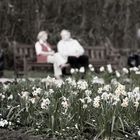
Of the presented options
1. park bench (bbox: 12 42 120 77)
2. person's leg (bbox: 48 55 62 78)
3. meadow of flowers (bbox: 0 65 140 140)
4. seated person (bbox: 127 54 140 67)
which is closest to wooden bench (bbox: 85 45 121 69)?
park bench (bbox: 12 42 120 77)

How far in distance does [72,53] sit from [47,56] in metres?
0.63

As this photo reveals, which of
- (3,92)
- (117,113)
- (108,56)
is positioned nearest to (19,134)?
(117,113)

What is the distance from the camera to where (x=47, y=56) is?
13602 mm

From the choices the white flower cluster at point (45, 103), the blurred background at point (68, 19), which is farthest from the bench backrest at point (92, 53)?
the white flower cluster at point (45, 103)

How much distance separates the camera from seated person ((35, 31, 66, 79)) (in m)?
13.2

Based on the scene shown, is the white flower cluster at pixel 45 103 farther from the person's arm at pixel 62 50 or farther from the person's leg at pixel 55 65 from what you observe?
the person's arm at pixel 62 50

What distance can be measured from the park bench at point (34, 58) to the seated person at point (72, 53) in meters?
0.56

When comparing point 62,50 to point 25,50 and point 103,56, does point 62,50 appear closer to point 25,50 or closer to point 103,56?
point 25,50

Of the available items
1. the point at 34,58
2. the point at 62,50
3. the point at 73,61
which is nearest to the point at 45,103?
the point at 73,61

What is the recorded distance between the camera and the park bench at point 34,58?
13.8 metres

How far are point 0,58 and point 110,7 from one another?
4951 mm

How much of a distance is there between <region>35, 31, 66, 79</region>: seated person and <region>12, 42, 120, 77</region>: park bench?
17 cm

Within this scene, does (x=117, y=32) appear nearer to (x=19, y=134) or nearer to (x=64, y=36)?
(x=64, y=36)

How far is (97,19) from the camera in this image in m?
17.0
